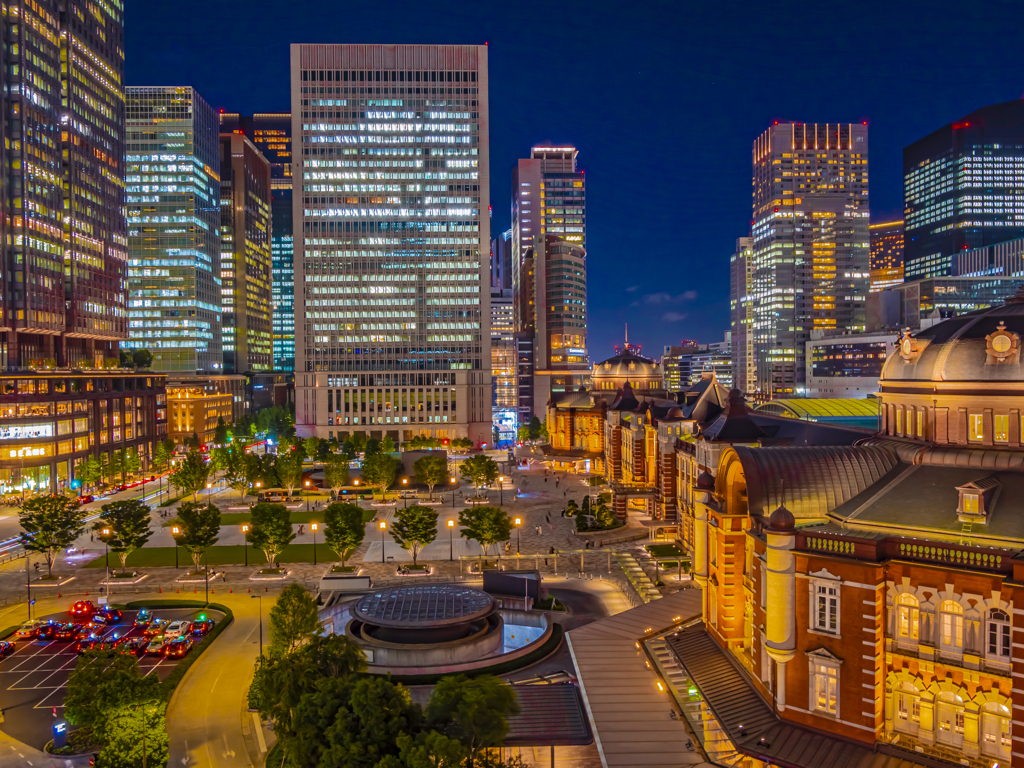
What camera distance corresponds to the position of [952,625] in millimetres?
31844

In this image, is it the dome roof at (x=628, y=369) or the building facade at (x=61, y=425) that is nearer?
the building facade at (x=61, y=425)

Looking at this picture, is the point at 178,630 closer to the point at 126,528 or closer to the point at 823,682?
the point at 126,528

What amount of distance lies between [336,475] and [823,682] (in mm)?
85718

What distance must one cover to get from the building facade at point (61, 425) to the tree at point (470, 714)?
351 feet

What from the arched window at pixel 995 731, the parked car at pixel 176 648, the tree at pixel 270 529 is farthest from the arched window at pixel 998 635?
the tree at pixel 270 529

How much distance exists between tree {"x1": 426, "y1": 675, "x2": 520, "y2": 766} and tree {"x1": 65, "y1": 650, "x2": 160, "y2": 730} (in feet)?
49.5

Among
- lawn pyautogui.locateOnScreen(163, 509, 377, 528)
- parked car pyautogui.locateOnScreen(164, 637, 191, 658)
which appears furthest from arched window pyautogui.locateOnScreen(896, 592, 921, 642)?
lawn pyautogui.locateOnScreen(163, 509, 377, 528)

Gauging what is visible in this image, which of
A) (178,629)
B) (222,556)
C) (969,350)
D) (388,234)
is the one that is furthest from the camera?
(388,234)

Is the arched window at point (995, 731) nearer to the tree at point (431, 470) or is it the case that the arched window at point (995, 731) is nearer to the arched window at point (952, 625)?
the arched window at point (952, 625)

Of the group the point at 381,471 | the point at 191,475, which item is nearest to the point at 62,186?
the point at 191,475

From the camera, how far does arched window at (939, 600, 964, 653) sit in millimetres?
31547

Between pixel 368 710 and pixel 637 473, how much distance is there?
256 feet

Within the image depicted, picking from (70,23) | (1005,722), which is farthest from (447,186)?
(1005,722)

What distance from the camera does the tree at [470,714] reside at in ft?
94.6
